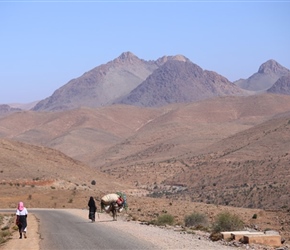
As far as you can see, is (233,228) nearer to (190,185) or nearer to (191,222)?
(191,222)

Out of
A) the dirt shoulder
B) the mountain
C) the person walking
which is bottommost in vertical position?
the dirt shoulder

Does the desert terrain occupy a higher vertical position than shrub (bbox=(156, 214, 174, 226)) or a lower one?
higher

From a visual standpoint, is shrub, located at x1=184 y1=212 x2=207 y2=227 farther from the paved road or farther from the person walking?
the person walking

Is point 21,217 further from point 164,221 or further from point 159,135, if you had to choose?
point 159,135

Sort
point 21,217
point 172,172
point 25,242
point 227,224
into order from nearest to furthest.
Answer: point 25,242, point 21,217, point 227,224, point 172,172

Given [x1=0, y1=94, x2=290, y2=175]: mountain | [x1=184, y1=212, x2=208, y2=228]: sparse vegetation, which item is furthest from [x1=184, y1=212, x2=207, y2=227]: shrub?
[x1=0, y1=94, x2=290, y2=175]: mountain

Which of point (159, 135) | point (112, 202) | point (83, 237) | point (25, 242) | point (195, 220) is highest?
point (159, 135)

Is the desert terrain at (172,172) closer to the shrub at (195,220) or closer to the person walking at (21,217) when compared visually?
the shrub at (195,220)

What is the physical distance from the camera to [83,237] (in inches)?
970

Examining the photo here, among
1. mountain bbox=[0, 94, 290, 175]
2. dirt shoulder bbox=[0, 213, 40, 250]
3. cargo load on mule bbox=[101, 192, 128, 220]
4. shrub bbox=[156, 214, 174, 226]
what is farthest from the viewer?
mountain bbox=[0, 94, 290, 175]

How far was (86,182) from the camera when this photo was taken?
77.1m

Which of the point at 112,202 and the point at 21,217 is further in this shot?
the point at 112,202

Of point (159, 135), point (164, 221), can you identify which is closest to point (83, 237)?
point (164, 221)

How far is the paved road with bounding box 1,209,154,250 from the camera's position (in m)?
21.5
